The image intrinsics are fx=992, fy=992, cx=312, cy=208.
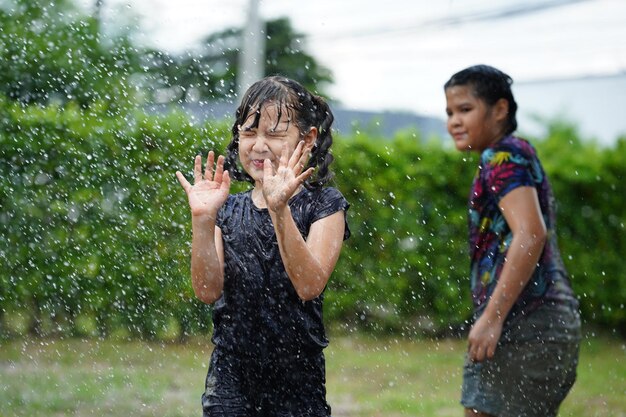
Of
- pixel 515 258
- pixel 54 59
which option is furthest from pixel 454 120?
pixel 54 59

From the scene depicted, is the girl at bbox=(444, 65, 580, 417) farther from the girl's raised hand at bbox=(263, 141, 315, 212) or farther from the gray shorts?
the girl's raised hand at bbox=(263, 141, 315, 212)

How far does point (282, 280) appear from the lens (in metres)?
2.54

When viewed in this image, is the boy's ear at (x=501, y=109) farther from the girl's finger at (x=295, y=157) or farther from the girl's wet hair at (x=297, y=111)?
the girl's finger at (x=295, y=157)

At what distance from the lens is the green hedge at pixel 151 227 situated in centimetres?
633

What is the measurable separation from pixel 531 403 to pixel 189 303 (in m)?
3.78

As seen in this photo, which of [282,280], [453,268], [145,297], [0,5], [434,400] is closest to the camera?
[282,280]

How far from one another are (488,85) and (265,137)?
3.35 ft

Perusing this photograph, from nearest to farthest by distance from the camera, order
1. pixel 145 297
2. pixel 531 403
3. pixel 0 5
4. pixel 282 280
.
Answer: pixel 282 280 < pixel 531 403 < pixel 145 297 < pixel 0 5

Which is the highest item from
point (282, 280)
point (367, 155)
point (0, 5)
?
point (0, 5)

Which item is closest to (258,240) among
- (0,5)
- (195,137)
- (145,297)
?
(195,137)

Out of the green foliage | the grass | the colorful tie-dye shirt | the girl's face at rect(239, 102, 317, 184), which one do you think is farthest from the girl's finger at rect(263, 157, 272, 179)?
the green foliage

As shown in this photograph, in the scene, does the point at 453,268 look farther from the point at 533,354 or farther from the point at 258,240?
the point at 258,240

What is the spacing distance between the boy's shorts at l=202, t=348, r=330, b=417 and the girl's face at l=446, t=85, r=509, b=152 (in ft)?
3.50

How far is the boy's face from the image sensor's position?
2566 millimetres
